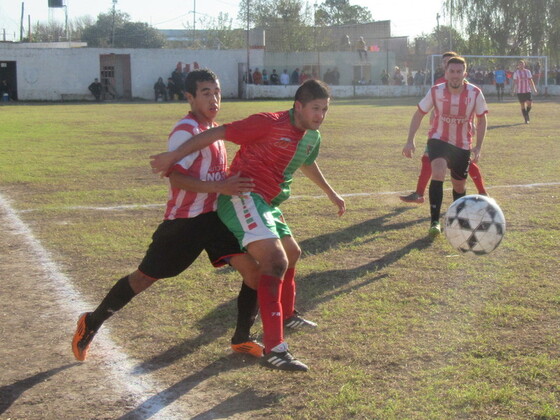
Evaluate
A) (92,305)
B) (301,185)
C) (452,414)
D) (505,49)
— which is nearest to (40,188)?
(301,185)

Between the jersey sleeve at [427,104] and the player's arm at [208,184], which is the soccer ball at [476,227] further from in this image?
the player's arm at [208,184]

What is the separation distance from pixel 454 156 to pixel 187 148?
4214 millimetres

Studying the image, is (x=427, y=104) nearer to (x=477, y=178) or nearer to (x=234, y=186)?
(x=477, y=178)

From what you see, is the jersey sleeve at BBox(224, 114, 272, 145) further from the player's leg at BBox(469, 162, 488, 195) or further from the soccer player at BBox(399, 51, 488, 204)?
the player's leg at BBox(469, 162, 488, 195)

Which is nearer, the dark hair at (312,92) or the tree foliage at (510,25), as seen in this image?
A: the dark hair at (312,92)

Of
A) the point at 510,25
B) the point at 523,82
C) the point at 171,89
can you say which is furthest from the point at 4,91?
the point at 510,25

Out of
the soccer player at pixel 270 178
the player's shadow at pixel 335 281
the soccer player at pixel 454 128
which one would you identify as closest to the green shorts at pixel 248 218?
the soccer player at pixel 270 178

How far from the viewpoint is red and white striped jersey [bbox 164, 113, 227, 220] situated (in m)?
4.10

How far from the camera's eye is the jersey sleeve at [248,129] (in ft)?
13.3

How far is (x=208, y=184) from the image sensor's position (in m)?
4.02

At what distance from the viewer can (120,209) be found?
8.89 m

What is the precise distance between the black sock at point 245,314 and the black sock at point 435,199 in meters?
3.45

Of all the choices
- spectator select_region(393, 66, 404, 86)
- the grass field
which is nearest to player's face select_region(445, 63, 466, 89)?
the grass field

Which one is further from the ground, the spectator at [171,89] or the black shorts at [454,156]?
the spectator at [171,89]
